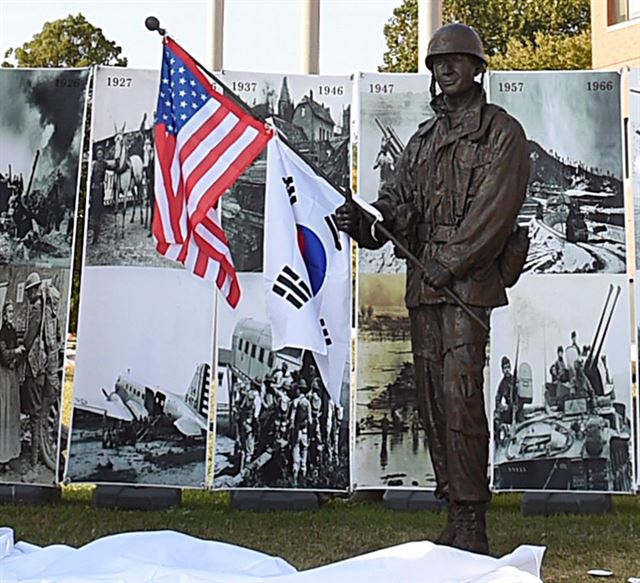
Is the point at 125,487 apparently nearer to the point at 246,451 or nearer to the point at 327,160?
the point at 246,451

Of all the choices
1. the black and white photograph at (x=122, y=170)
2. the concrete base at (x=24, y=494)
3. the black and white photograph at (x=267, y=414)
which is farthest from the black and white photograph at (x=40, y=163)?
the concrete base at (x=24, y=494)

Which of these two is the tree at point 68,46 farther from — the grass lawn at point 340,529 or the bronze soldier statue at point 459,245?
the bronze soldier statue at point 459,245

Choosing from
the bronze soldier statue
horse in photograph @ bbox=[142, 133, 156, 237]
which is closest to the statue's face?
the bronze soldier statue

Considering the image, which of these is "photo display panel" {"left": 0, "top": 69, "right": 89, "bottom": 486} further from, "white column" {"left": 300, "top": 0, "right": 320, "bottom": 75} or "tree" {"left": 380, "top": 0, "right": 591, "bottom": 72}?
"tree" {"left": 380, "top": 0, "right": 591, "bottom": 72}

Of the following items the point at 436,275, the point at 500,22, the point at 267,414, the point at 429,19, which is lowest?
the point at 267,414

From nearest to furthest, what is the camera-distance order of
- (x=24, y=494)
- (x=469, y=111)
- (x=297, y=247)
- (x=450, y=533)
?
1. (x=450, y=533)
2. (x=469, y=111)
3. (x=297, y=247)
4. (x=24, y=494)

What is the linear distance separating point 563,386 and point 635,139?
192 cm

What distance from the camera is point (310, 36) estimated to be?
1272cm

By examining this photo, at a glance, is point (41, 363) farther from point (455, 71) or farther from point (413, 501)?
point (455, 71)

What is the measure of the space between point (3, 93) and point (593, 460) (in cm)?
526

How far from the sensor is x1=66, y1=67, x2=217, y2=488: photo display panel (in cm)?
805

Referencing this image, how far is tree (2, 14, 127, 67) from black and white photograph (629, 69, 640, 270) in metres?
25.5

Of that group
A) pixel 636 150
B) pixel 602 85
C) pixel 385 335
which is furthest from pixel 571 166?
pixel 385 335

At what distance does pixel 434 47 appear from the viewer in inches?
217
